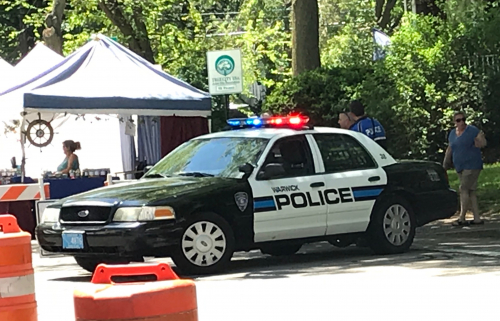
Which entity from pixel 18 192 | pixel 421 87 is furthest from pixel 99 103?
pixel 421 87

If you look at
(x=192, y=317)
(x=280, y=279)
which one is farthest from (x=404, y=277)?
(x=192, y=317)

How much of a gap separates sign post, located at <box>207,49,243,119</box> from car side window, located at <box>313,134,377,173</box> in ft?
18.2

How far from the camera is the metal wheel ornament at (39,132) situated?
1881 cm

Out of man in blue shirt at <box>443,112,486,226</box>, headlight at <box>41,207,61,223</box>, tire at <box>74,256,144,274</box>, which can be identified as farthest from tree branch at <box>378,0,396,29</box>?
headlight at <box>41,207,61,223</box>

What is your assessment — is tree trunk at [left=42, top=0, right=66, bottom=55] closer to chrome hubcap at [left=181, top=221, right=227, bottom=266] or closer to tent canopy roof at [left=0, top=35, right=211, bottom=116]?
tent canopy roof at [left=0, top=35, right=211, bottom=116]

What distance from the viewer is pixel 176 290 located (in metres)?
4.41

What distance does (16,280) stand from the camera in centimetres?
647

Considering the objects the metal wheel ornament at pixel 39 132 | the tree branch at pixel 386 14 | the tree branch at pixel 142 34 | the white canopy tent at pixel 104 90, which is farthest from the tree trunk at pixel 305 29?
the tree branch at pixel 386 14

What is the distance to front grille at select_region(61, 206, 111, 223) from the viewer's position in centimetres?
1106

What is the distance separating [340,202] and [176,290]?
8.00 meters

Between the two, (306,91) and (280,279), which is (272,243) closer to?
(280,279)

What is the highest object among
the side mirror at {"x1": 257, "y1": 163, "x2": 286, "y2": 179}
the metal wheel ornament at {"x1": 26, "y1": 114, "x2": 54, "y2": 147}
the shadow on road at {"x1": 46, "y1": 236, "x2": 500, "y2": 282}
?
the metal wheel ornament at {"x1": 26, "y1": 114, "x2": 54, "y2": 147}

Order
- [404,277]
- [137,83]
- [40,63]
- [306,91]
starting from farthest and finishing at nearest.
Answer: [306,91]
[40,63]
[137,83]
[404,277]

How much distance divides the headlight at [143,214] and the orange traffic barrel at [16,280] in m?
4.28
